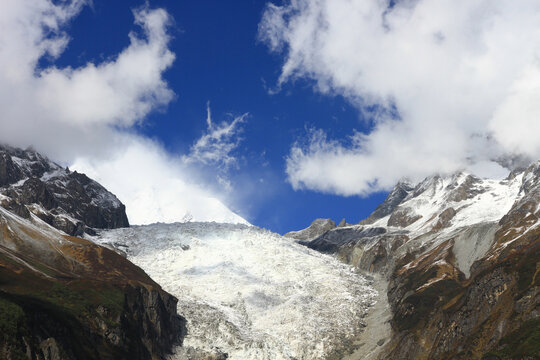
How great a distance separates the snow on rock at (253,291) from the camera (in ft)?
400

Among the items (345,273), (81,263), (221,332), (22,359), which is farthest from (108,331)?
→ (345,273)

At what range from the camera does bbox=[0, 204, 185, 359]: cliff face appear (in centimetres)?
7662

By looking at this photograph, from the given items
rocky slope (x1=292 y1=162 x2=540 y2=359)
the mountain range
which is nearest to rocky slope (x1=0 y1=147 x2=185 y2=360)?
the mountain range

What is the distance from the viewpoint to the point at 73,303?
318 ft

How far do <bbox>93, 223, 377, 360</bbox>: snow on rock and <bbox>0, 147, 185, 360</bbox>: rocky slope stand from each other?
10785 mm

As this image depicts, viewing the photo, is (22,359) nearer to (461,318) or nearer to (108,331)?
(108,331)

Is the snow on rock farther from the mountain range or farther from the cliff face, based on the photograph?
the cliff face

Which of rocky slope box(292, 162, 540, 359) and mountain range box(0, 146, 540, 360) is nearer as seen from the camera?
rocky slope box(292, 162, 540, 359)

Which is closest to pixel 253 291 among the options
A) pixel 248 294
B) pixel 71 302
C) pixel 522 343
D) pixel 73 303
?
pixel 248 294

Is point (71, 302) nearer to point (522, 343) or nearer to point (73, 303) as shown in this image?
point (73, 303)

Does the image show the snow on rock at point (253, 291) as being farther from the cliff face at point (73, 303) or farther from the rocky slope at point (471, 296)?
the rocky slope at point (471, 296)

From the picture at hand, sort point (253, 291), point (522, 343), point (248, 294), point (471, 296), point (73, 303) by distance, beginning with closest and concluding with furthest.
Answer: point (522, 343), point (73, 303), point (471, 296), point (248, 294), point (253, 291)

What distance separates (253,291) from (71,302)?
63866mm

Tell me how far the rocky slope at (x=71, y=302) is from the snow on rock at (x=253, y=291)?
10.8 meters
